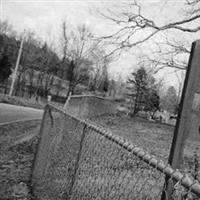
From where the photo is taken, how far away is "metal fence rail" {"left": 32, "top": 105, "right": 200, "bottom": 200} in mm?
2305

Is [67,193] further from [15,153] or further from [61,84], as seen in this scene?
[61,84]

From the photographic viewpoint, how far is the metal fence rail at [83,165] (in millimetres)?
2305

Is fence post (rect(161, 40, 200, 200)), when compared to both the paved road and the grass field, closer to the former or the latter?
the grass field

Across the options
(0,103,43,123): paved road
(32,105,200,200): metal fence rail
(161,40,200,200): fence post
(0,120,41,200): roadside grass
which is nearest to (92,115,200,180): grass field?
(32,105,200,200): metal fence rail

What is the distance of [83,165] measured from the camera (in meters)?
2.68

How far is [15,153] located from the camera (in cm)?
569

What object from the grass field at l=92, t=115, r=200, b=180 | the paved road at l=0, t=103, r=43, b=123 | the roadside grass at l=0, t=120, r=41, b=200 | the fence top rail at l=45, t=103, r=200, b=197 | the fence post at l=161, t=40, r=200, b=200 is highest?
the fence post at l=161, t=40, r=200, b=200

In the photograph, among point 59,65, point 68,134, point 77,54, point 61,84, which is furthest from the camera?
point 61,84

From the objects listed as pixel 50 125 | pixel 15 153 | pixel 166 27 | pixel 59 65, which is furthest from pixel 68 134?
pixel 59 65

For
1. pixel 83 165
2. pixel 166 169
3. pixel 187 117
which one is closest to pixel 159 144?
pixel 83 165

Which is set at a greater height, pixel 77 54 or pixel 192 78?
pixel 77 54

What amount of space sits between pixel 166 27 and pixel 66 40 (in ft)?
92.1

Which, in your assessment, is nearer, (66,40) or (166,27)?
(166,27)

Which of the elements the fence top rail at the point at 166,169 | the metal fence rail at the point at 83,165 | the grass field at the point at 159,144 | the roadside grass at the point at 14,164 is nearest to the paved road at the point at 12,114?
the roadside grass at the point at 14,164
